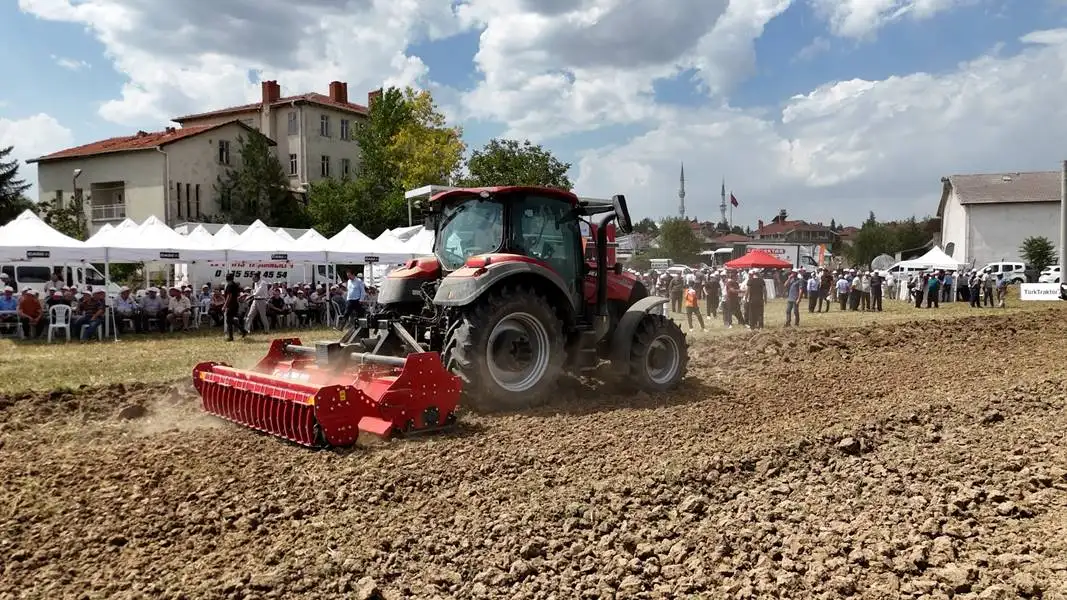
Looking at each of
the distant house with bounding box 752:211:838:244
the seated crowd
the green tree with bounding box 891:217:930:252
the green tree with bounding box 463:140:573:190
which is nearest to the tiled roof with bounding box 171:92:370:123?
the green tree with bounding box 463:140:573:190

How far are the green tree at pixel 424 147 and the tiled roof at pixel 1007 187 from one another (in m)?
32.7

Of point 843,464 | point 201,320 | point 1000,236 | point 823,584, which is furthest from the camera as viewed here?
point 1000,236

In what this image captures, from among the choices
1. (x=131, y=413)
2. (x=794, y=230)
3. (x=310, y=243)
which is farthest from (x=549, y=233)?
(x=794, y=230)

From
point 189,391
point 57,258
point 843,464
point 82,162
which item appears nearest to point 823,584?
point 843,464

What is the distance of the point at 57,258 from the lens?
16641 mm

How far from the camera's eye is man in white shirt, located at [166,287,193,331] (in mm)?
18047

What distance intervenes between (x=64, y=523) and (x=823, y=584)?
160 inches

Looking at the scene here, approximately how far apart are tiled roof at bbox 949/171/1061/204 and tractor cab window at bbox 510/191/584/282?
5073 cm

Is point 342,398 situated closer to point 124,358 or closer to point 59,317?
point 124,358

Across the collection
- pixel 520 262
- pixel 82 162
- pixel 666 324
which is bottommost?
pixel 666 324

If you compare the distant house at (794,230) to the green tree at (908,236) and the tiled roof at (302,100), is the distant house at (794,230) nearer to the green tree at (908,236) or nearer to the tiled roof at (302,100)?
the green tree at (908,236)

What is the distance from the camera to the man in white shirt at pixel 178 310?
18.0m

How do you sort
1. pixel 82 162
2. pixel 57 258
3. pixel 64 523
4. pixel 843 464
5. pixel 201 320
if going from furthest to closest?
pixel 82 162, pixel 201 320, pixel 57 258, pixel 843 464, pixel 64 523

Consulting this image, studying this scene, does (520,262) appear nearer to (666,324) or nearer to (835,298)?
(666,324)
